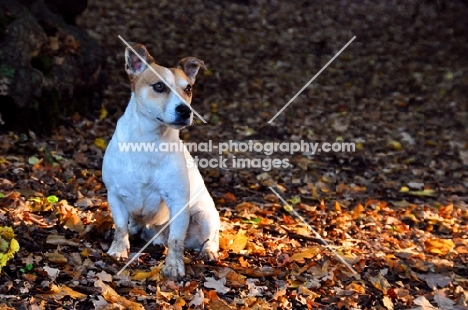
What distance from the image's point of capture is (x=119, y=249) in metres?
5.14

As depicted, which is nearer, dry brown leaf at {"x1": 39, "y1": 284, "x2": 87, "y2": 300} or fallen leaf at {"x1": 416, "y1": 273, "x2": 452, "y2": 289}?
dry brown leaf at {"x1": 39, "y1": 284, "x2": 87, "y2": 300}

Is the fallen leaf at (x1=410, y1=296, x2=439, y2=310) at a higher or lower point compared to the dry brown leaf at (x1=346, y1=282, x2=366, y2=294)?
lower

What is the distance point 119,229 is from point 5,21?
16.1 ft

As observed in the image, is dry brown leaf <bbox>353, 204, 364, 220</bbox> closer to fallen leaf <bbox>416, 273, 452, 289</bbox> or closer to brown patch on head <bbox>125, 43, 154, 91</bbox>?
fallen leaf <bbox>416, 273, 452, 289</bbox>

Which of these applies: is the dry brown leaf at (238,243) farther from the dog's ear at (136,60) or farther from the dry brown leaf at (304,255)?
the dog's ear at (136,60)

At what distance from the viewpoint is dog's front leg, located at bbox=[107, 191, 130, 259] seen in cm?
511

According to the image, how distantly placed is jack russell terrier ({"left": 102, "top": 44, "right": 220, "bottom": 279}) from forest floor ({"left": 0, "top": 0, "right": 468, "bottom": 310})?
29 centimetres

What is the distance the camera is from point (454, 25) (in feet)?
50.7

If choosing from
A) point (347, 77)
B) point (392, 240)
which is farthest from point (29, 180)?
point (347, 77)

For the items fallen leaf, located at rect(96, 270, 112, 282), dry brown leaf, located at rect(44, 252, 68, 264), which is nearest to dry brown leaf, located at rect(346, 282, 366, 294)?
fallen leaf, located at rect(96, 270, 112, 282)

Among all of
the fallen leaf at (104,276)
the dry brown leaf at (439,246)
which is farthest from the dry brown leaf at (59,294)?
the dry brown leaf at (439,246)

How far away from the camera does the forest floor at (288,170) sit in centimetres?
488

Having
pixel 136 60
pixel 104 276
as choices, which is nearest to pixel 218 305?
pixel 104 276

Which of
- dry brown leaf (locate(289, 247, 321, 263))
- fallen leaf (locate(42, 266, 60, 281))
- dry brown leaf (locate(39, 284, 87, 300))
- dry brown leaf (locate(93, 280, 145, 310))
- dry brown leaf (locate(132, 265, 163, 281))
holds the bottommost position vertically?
dry brown leaf (locate(289, 247, 321, 263))
